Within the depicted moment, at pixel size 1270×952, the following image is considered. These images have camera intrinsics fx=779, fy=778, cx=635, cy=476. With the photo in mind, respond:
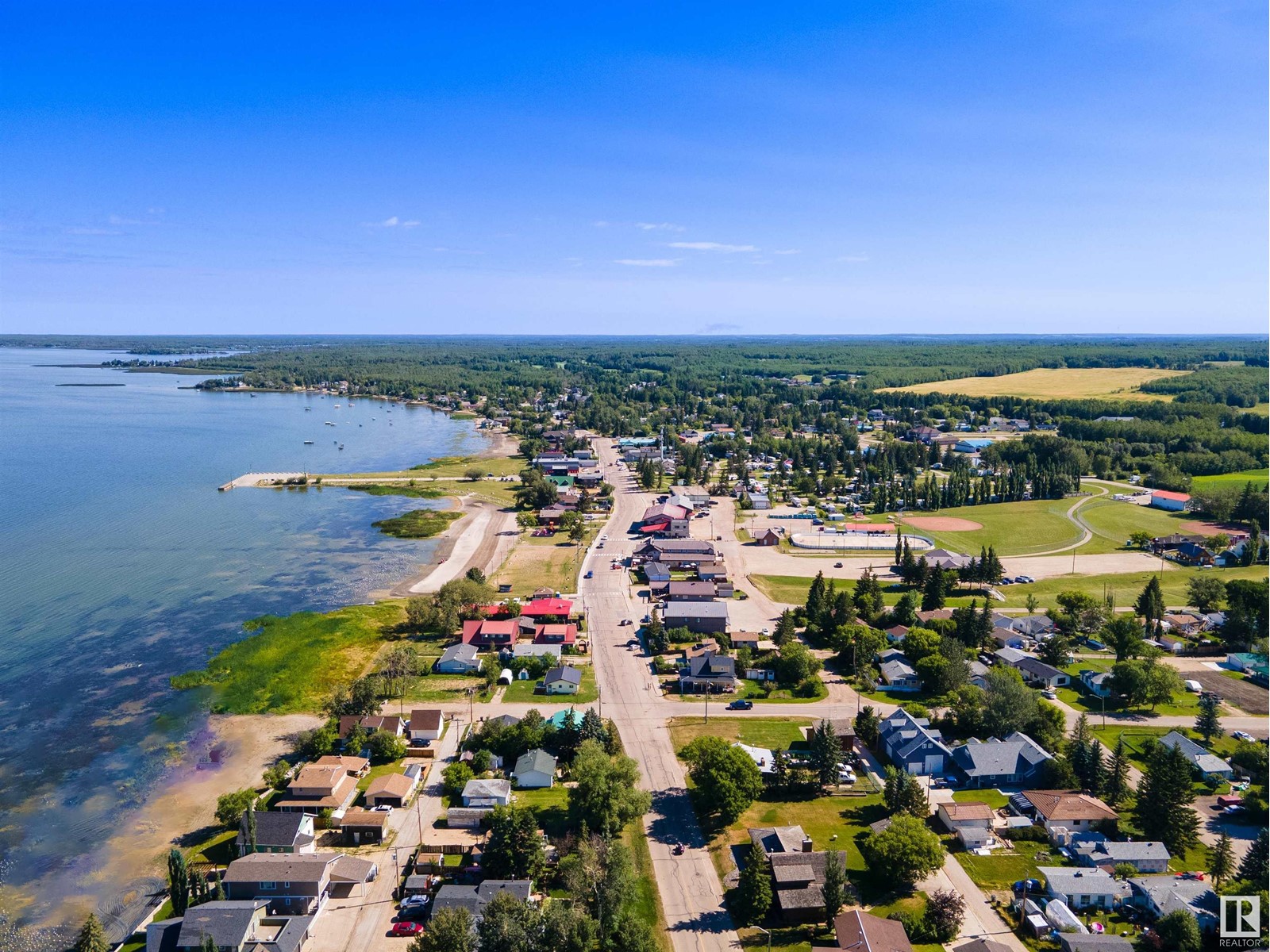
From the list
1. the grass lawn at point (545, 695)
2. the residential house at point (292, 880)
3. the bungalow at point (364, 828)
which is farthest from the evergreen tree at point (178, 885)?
the grass lawn at point (545, 695)

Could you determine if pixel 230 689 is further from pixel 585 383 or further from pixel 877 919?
pixel 585 383

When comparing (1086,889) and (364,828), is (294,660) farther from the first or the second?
(1086,889)

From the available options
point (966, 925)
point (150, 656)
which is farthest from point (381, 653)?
point (966, 925)

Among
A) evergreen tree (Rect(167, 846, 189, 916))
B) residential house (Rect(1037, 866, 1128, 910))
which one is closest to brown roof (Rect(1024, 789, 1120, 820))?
residential house (Rect(1037, 866, 1128, 910))

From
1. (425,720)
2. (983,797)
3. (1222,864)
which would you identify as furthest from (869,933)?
(425,720)

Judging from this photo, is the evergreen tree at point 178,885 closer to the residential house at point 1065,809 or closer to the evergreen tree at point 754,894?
the evergreen tree at point 754,894

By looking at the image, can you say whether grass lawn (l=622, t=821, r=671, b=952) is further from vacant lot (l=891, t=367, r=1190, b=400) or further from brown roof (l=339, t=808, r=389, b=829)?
vacant lot (l=891, t=367, r=1190, b=400)
